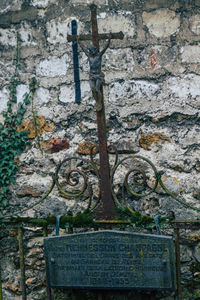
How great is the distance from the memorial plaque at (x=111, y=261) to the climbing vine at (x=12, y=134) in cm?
68

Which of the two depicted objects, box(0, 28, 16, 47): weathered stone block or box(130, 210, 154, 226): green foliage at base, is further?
box(0, 28, 16, 47): weathered stone block

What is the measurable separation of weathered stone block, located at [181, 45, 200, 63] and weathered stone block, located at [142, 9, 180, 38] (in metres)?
0.15

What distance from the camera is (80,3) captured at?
2.98 m

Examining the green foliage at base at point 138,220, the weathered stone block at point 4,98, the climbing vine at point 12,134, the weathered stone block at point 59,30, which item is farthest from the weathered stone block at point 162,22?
the green foliage at base at point 138,220

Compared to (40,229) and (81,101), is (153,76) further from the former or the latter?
(40,229)

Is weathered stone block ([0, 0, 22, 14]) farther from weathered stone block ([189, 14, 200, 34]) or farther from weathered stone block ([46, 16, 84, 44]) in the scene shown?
weathered stone block ([189, 14, 200, 34])

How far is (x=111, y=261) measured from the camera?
95.9 inches

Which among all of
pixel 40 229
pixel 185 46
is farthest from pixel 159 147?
pixel 40 229

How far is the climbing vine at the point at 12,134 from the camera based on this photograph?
3.00 meters

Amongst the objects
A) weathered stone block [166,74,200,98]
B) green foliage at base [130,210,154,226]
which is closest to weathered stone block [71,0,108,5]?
weathered stone block [166,74,200,98]

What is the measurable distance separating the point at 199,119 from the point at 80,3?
1.17 m

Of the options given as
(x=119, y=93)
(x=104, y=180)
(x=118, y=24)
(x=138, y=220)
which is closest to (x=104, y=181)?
(x=104, y=180)

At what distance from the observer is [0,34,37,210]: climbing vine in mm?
3000

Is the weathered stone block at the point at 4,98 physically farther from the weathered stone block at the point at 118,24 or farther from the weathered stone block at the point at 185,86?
the weathered stone block at the point at 185,86
